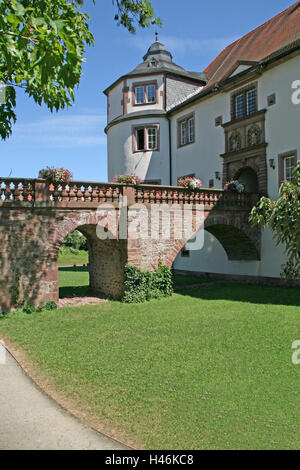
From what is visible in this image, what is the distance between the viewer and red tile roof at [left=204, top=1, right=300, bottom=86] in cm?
1886

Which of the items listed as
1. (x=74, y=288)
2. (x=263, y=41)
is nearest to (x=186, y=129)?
(x=263, y=41)

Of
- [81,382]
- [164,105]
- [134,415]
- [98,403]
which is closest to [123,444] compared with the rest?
[134,415]

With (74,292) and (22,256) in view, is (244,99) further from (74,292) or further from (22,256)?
(22,256)

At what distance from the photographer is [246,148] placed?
19.1m

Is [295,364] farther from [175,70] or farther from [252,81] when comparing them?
[175,70]

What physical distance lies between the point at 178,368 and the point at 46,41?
605 centimetres

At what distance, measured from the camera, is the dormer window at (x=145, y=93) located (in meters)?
25.0

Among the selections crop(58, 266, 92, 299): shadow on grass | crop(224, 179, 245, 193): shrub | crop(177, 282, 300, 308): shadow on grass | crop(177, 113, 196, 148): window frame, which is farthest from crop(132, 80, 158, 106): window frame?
crop(177, 282, 300, 308): shadow on grass

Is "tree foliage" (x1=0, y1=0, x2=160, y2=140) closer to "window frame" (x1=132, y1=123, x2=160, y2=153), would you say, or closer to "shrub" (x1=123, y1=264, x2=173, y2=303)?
"shrub" (x1=123, y1=264, x2=173, y2=303)

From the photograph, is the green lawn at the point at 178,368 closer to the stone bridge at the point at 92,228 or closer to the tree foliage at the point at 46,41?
the stone bridge at the point at 92,228

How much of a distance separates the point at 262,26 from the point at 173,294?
681 inches

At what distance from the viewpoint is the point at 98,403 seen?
6012mm

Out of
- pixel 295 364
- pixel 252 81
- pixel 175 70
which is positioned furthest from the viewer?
pixel 175 70
